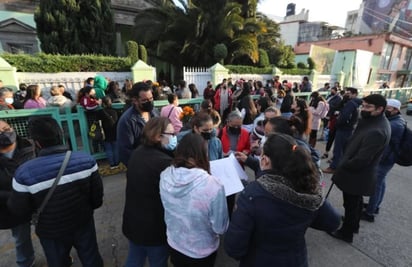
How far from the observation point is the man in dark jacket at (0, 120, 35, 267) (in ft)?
6.23

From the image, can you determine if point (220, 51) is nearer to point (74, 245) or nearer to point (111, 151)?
point (111, 151)

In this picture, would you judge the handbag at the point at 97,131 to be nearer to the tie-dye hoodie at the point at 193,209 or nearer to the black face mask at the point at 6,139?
the black face mask at the point at 6,139

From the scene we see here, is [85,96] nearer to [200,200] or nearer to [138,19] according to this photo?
[200,200]

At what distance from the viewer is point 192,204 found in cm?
150

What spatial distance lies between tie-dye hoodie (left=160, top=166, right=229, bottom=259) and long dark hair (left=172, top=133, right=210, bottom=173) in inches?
1.9

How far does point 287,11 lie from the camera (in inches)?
1797

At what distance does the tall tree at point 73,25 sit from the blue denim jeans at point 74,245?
12976 mm

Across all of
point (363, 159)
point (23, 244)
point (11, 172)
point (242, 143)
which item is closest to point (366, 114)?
point (363, 159)

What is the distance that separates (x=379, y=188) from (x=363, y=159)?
111 cm

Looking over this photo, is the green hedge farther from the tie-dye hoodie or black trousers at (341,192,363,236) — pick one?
black trousers at (341,192,363,236)

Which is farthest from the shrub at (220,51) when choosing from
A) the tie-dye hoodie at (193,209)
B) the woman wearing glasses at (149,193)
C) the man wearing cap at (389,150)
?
the tie-dye hoodie at (193,209)

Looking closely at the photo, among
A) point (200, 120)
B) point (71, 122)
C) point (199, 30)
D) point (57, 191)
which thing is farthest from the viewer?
point (199, 30)

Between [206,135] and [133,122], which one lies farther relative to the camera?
[133,122]

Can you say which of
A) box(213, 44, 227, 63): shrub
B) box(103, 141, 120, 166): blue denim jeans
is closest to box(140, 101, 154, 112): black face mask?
box(103, 141, 120, 166): blue denim jeans
